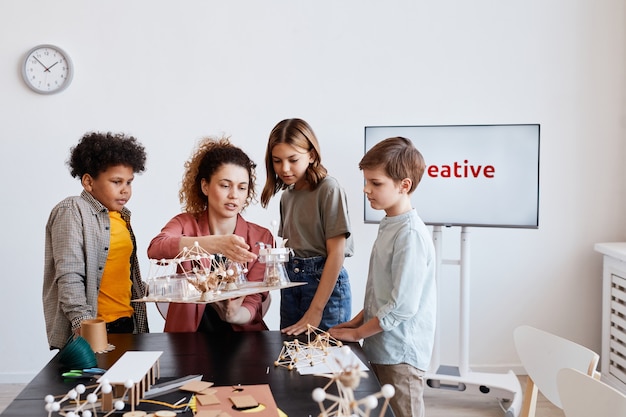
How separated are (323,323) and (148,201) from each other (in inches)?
71.3

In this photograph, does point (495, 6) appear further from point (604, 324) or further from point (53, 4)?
point (53, 4)

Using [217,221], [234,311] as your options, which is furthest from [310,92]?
[234,311]

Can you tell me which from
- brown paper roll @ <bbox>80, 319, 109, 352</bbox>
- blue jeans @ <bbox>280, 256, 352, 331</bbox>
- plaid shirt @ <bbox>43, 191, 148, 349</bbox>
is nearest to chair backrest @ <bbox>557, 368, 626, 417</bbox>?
blue jeans @ <bbox>280, 256, 352, 331</bbox>

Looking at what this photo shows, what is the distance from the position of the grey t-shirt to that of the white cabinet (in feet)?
6.19

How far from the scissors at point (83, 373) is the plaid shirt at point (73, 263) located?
343 mm

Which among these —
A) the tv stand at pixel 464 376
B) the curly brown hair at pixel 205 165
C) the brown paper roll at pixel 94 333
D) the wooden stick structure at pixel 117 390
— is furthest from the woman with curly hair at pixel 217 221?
the tv stand at pixel 464 376

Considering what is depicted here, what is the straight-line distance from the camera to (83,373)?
5.39 ft

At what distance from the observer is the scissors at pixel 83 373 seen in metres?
1.63

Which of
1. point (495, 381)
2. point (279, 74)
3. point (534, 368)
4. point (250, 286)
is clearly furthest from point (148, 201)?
point (534, 368)

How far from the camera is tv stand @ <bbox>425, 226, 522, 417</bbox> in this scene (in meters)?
3.39

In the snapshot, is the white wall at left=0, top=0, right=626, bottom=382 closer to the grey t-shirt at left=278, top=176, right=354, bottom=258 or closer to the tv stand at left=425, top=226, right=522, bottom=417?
the tv stand at left=425, top=226, right=522, bottom=417

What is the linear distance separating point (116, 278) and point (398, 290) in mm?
1029

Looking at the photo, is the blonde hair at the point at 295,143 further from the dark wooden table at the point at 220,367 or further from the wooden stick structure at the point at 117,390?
the wooden stick structure at the point at 117,390

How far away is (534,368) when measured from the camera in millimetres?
1771
